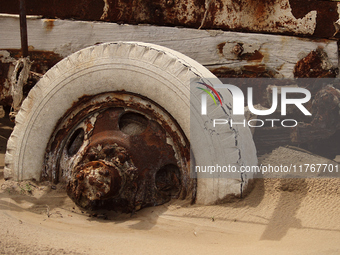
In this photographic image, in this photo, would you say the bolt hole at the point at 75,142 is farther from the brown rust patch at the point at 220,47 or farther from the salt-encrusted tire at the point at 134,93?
the brown rust patch at the point at 220,47

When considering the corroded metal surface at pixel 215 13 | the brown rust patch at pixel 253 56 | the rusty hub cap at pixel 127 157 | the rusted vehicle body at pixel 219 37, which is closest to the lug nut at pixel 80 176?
the rusty hub cap at pixel 127 157

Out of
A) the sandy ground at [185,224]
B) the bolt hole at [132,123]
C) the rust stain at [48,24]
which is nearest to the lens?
the sandy ground at [185,224]

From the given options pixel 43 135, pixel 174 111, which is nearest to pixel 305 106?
pixel 174 111

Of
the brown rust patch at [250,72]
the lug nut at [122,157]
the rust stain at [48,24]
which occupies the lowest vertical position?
the lug nut at [122,157]

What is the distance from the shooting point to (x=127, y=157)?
1.83 m

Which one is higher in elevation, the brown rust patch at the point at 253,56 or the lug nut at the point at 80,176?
the brown rust patch at the point at 253,56

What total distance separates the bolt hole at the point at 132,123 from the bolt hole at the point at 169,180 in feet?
0.78

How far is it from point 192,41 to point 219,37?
0.53ft

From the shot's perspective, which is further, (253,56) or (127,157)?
(253,56)

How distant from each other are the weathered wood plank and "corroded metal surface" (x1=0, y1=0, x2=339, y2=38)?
0.05 meters

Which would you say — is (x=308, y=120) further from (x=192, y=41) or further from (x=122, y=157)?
(x=122, y=157)

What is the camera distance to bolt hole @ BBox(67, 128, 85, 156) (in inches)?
81.2

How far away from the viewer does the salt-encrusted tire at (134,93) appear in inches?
68.2

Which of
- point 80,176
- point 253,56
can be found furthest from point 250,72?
point 80,176
